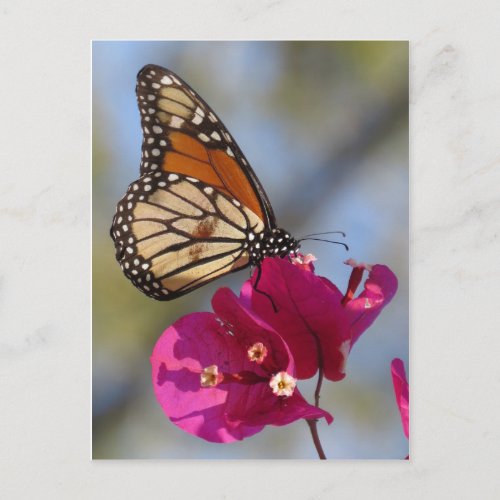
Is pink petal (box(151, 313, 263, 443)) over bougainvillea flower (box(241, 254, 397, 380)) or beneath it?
beneath

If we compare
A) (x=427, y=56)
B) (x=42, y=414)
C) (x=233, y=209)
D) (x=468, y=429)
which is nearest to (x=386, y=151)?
(x=427, y=56)

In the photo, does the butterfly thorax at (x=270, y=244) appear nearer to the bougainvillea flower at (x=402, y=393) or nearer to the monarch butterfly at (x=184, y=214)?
the monarch butterfly at (x=184, y=214)

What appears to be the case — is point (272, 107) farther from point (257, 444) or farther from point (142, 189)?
point (257, 444)

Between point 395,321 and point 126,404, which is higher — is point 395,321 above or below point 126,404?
above

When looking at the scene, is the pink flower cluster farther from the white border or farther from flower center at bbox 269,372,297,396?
the white border

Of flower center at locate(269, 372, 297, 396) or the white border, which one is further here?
the white border

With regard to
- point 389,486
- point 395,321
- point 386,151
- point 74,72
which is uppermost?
point 74,72

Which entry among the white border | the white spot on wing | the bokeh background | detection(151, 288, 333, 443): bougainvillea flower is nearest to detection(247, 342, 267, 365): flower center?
detection(151, 288, 333, 443): bougainvillea flower
